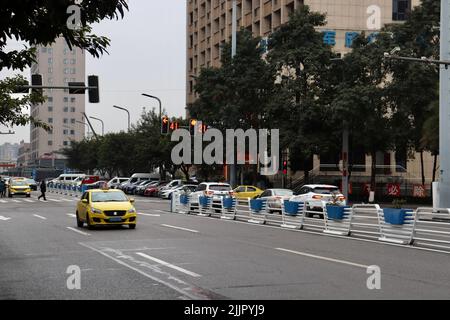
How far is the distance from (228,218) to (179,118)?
37915 millimetres

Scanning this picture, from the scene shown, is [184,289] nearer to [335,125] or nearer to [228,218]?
[228,218]

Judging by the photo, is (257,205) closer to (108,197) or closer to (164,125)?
(108,197)

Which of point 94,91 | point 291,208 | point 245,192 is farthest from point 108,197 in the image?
point 245,192

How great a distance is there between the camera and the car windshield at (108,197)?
22316 mm

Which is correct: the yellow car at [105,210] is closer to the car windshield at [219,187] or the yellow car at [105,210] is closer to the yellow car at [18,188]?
the car windshield at [219,187]

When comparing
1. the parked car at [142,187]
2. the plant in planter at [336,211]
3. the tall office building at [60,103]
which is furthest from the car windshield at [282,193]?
the tall office building at [60,103]

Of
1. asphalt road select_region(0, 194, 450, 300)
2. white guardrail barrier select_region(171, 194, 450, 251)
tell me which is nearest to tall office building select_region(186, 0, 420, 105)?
white guardrail barrier select_region(171, 194, 450, 251)

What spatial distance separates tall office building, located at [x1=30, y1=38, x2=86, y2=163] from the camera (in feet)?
542

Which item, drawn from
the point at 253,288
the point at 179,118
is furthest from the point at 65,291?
the point at 179,118

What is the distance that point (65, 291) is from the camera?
9.42 metres

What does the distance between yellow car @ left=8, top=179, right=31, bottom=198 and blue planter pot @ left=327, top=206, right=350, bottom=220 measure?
39.4 m

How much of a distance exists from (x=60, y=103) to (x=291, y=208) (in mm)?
157139

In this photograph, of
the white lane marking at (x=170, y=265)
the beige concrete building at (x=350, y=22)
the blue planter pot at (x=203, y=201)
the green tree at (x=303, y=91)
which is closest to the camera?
the white lane marking at (x=170, y=265)

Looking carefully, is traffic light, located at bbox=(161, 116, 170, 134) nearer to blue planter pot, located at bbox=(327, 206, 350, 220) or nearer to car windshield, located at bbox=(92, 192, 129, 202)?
car windshield, located at bbox=(92, 192, 129, 202)
